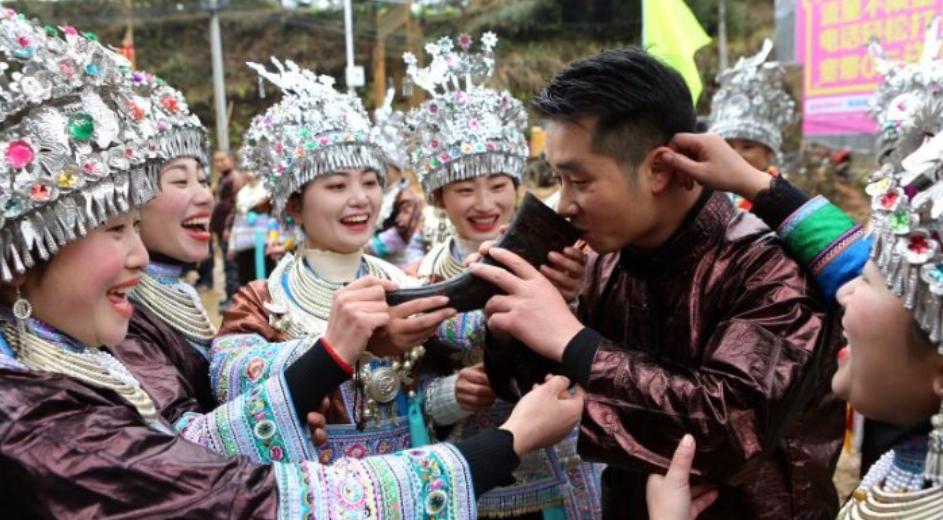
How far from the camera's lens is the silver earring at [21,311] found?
1577 mm

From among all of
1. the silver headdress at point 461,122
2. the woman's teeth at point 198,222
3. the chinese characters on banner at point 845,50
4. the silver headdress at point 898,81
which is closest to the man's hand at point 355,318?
the woman's teeth at point 198,222

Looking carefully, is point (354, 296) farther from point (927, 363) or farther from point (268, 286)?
point (927, 363)

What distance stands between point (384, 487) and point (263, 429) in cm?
39

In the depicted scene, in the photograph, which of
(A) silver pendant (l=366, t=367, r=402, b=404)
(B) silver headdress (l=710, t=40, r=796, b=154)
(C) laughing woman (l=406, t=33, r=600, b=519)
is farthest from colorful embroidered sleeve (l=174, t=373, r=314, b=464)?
(B) silver headdress (l=710, t=40, r=796, b=154)

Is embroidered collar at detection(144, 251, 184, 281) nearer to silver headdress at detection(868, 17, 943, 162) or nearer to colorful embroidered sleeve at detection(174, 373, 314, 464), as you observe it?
colorful embroidered sleeve at detection(174, 373, 314, 464)

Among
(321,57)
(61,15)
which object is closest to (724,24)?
(321,57)

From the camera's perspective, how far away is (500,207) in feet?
11.2

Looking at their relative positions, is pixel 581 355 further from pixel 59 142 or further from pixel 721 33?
pixel 721 33

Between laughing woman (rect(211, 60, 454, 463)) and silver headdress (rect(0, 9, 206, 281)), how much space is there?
2.51ft

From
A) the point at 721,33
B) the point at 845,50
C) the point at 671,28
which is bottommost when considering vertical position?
the point at 671,28

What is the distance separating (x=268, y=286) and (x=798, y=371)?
1.66m

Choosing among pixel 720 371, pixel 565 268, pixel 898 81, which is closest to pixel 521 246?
pixel 565 268

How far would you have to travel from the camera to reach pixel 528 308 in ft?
6.05

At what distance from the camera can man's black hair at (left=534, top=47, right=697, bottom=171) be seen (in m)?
1.90
